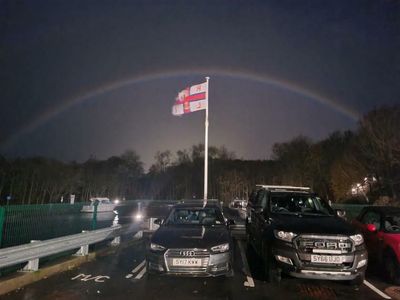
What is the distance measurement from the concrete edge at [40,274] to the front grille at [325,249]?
216 inches

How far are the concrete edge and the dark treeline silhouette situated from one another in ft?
103

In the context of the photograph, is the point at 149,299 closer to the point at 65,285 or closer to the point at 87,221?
the point at 65,285

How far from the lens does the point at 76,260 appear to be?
1024 centimetres

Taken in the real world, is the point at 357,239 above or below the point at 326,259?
above

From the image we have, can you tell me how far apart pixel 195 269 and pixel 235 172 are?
3665 inches

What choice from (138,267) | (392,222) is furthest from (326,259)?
(138,267)

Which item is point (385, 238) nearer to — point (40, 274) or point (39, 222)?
point (40, 274)

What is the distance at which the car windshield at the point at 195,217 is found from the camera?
9.74 metres

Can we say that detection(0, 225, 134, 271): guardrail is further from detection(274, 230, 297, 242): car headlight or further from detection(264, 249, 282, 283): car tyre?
detection(274, 230, 297, 242): car headlight

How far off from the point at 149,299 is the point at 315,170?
69679mm

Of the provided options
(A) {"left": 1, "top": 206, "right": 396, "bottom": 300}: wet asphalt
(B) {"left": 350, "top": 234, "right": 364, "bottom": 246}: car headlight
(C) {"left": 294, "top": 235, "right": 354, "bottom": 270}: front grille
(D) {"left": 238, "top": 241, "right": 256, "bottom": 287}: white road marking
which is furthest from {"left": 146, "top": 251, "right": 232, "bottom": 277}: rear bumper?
(B) {"left": 350, "top": 234, "right": 364, "bottom": 246}: car headlight

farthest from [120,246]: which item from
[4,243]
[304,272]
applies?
[304,272]

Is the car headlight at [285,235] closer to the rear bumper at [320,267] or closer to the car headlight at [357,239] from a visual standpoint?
the rear bumper at [320,267]

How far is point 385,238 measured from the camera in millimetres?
9148
